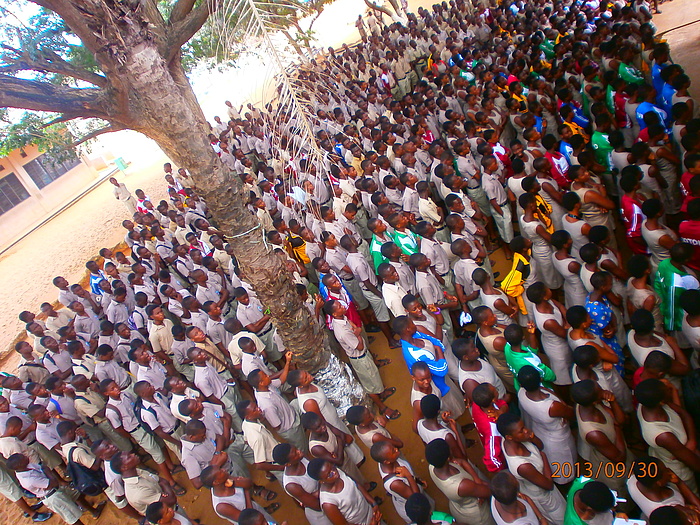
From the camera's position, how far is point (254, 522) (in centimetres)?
287

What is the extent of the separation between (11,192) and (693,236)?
24.6 meters

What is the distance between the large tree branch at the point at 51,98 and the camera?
3777 mm

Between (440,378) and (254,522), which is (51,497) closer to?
(254,522)

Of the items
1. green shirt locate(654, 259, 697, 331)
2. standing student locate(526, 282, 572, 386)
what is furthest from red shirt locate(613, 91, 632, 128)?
standing student locate(526, 282, 572, 386)

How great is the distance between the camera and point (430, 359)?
12.5 ft

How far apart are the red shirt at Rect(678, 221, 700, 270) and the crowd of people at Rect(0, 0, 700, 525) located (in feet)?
0.06

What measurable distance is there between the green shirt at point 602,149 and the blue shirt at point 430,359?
143 inches

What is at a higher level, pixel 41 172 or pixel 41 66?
pixel 41 172

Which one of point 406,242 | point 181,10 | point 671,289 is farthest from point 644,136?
point 181,10

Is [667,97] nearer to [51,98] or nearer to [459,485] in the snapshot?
[459,485]

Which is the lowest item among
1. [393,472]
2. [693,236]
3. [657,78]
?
[393,472]

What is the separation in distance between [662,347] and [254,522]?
3033mm

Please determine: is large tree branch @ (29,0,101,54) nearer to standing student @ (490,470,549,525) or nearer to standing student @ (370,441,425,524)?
standing student @ (370,441,425,524)

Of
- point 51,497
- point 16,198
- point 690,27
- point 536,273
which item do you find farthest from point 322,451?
point 16,198
